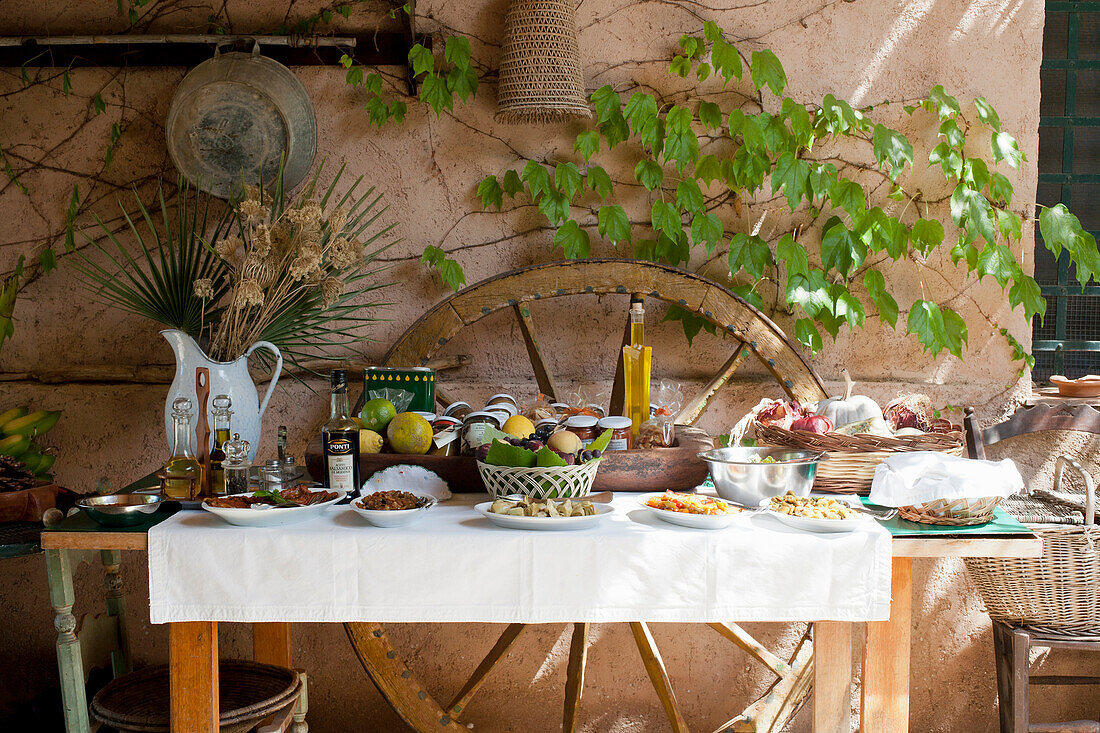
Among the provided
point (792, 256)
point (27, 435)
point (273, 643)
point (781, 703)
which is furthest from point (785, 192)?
point (27, 435)

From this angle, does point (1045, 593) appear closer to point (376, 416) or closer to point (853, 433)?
point (853, 433)

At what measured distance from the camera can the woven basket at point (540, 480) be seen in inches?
74.6

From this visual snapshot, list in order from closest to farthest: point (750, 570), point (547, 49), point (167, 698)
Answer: point (750, 570)
point (167, 698)
point (547, 49)

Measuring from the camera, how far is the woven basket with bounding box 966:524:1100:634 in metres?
2.22

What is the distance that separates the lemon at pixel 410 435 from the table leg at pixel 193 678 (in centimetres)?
56

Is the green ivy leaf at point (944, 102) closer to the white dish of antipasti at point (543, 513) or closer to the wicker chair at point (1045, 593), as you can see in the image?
the wicker chair at point (1045, 593)

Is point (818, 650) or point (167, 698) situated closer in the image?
point (818, 650)

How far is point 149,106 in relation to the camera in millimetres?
2912

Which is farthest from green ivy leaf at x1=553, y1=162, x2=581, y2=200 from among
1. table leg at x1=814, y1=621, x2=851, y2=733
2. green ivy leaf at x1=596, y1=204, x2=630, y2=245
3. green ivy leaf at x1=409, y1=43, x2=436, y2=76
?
table leg at x1=814, y1=621, x2=851, y2=733

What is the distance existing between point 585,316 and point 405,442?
3.27 ft

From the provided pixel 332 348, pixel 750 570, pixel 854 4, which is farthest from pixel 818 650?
pixel 854 4

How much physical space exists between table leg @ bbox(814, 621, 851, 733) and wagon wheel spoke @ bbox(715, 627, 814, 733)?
59 centimetres

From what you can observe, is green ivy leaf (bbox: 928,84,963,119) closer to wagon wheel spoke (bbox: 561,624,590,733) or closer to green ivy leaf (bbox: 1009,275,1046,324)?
green ivy leaf (bbox: 1009,275,1046,324)

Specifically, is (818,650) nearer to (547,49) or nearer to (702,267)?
(702,267)
